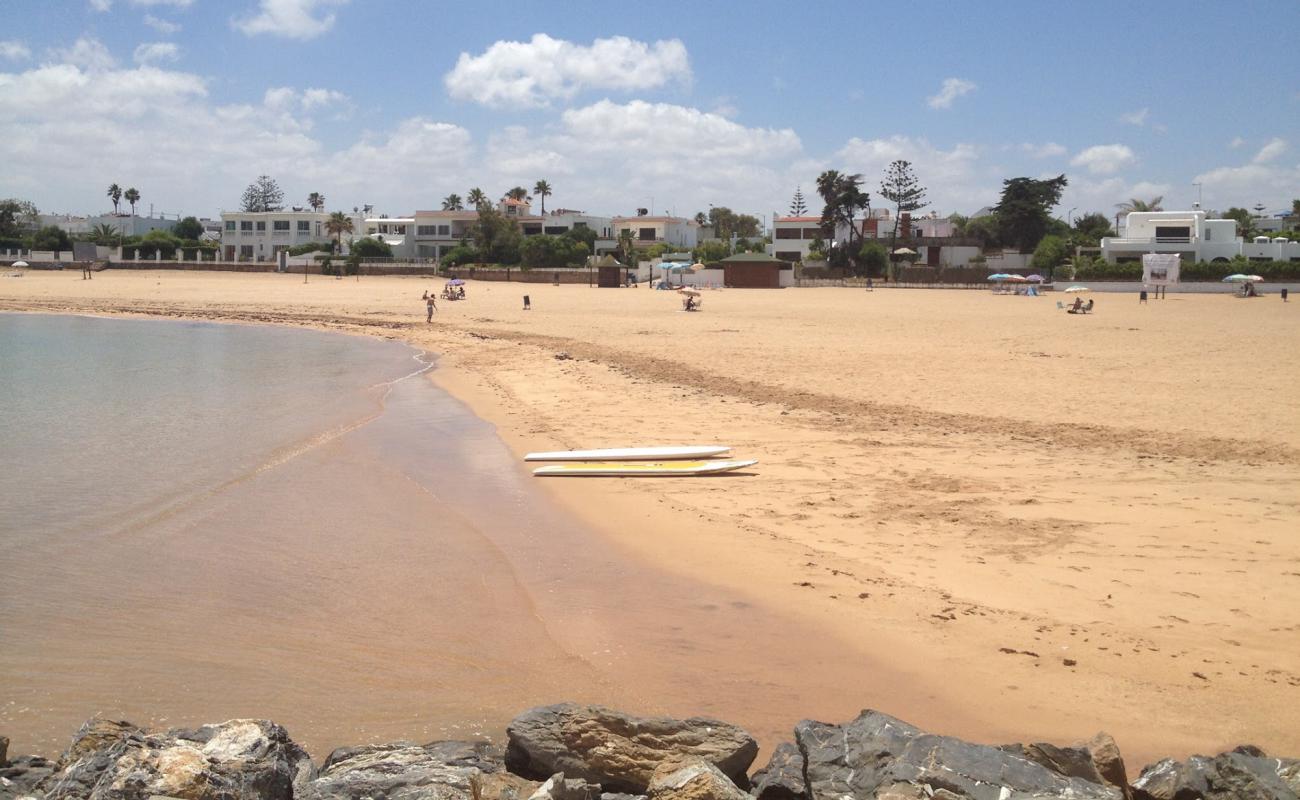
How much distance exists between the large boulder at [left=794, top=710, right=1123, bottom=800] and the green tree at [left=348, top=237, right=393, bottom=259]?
83648mm

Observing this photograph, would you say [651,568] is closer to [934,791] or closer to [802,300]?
[934,791]

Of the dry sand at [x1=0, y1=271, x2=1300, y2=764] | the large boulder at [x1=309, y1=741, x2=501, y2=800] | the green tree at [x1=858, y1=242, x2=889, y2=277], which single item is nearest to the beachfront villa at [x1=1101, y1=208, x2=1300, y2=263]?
the green tree at [x1=858, y1=242, x2=889, y2=277]

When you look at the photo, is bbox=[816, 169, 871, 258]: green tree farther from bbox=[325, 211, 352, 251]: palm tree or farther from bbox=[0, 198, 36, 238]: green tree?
bbox=[0, 198, 36, 238]: green tree

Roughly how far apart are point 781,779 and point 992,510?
17.4 ft

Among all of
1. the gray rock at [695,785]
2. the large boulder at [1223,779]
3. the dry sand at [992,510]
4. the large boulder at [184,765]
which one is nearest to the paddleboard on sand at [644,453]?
the dry sand at [992,510]

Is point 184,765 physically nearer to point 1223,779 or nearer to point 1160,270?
point 1223,779

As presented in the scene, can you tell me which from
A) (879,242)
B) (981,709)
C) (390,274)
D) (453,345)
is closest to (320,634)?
(981,709)

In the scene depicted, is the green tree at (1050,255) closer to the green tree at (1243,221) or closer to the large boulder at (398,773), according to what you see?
the green tree at (1243,221)

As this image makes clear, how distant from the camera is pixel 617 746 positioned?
4.79 metres

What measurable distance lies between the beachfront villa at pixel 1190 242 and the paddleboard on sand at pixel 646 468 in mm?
69689

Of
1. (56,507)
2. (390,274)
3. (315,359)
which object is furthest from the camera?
(390,274)

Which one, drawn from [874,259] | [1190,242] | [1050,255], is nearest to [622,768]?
[1050,255]

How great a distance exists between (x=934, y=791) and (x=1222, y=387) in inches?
624

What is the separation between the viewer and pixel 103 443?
47.0ft
